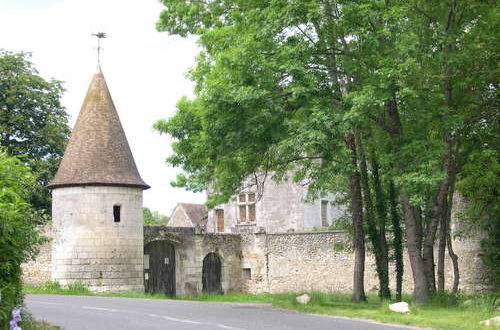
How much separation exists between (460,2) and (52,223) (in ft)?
53.4

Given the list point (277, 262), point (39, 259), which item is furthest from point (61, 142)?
point (277, 262)

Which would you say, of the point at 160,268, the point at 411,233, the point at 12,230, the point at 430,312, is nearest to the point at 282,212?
the point at 160,268

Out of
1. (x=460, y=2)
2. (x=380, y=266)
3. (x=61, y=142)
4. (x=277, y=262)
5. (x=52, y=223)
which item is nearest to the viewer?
(x=460, y=2)

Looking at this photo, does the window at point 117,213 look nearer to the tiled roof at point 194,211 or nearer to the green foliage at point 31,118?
the green foliage at point 31,118

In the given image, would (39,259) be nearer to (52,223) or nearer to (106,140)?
(52,223)

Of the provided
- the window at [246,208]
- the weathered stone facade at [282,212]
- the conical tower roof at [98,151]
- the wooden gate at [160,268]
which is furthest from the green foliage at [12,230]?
the window at [246,208]

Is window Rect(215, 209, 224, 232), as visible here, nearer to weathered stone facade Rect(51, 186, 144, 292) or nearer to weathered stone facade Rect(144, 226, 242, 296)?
weathered stone facade Rect(144, 226, 242, 296)

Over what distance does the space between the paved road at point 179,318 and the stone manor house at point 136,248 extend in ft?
29.8

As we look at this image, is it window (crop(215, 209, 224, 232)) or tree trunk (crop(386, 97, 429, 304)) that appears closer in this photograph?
tree trunk (crop(386, 97, 429, 304))

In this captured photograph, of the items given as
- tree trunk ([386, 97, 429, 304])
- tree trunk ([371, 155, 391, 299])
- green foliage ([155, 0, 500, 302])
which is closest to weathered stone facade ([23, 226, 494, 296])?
tree trunk ([371, 155, 391, 299])

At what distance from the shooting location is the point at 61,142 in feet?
122

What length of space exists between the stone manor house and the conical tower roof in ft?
0.12

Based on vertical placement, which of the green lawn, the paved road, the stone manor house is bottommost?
the green lawn

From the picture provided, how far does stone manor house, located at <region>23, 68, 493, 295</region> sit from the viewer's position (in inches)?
1029
